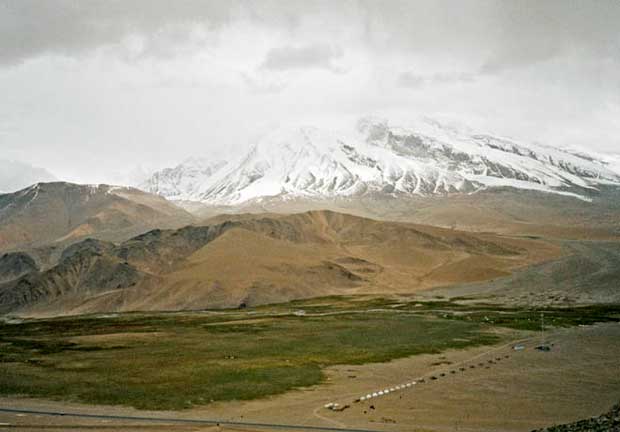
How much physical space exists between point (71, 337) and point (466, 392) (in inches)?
2374

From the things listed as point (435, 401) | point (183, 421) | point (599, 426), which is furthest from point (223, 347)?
point (599, 426)

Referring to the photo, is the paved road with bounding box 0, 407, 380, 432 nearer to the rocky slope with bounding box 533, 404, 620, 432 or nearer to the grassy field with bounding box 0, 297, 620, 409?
the grassy field with bounding box 0, 297, 620, 409

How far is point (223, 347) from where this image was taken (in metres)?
72.0

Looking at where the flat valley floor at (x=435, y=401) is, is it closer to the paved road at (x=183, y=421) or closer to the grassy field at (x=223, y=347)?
the paved road at (x=183, y=421)

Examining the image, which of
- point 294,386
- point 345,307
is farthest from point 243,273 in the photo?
point 294,386

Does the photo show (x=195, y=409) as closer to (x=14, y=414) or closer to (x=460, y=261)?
(x=14, y=414)

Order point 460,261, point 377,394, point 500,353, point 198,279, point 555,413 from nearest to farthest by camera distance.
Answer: point 555,413, point 377,394, point 500,353, point 198,279, point 460,261

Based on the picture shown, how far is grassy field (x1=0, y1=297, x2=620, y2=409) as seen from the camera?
48.2 m

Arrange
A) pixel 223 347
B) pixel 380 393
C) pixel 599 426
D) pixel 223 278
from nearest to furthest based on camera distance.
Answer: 1. pixel 599 426
2. pixel 380 393
3. pixel 223 347
4. pixel 223 278

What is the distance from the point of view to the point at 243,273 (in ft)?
534

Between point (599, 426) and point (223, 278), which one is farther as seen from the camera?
point (223, 278)

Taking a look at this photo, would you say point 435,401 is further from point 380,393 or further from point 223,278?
point 223,278

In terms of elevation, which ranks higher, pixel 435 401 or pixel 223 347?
pixel 435 401

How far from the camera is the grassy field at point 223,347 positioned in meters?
48.2
